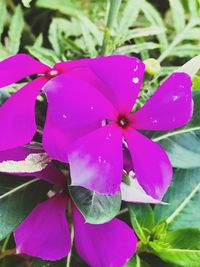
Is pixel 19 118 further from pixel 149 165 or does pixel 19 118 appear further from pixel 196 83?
pixel 196 83

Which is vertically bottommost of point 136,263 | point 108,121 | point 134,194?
point 136,263

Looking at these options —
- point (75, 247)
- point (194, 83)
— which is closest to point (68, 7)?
point (194, 83)

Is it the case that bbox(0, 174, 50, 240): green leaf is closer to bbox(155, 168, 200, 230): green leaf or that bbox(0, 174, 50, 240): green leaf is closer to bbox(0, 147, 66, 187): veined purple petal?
bbox(0, 147, 66, 187): veined purple petal

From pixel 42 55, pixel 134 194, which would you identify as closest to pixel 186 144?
pixel 134 194

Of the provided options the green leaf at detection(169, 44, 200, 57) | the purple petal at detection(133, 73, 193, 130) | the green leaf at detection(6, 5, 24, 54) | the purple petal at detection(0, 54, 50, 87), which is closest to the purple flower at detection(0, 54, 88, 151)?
the purple petal at detection(0, 54, 50, 87)

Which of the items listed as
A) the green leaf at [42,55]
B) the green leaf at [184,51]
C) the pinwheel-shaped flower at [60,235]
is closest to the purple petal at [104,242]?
the pinwheel-shaped flower at [60,235]

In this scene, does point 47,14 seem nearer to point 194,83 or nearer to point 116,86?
point 194,83
